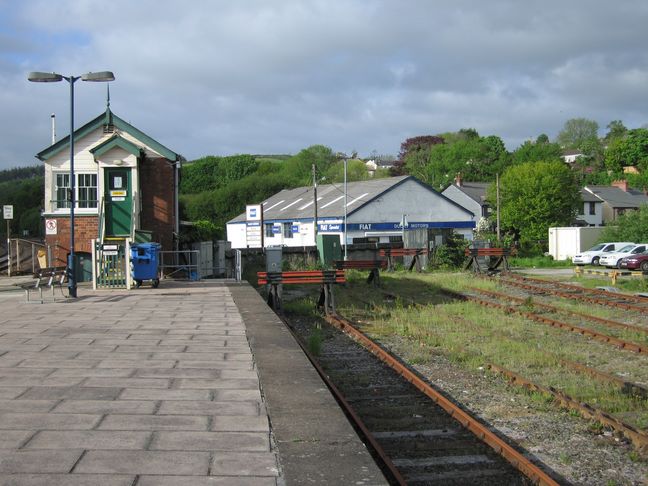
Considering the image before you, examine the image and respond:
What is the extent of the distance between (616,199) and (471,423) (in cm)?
7690

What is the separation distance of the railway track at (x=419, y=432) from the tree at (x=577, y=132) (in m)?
134

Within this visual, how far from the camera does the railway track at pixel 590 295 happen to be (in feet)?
62.1

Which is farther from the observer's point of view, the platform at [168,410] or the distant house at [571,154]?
A: the distant house at [571,154]

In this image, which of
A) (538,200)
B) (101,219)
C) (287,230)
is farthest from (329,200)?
(101,219)

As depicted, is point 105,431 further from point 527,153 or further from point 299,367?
point 527,153

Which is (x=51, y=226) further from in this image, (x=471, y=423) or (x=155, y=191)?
(x=471, y=423)

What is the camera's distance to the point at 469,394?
9.02m

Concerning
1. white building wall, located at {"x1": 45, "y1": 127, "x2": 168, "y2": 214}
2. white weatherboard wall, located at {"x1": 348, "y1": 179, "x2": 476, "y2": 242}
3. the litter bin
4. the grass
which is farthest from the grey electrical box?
white weatherboard wall, located at {"x1": 348, "y1": 179, "x2": 476, "y2": 242}

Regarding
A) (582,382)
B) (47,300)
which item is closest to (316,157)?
(47,300)

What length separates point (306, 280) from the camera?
17734 mm

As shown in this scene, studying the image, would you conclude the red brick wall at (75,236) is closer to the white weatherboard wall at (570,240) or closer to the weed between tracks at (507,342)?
the weed between tracks at (507,342)

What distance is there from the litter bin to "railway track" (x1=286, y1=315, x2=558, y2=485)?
10.3m

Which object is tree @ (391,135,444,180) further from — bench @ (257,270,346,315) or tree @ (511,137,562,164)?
bench @ (257,270,346,315)

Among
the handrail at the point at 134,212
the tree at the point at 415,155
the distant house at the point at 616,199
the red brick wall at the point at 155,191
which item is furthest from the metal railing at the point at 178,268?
the tree at the point at 415,155
